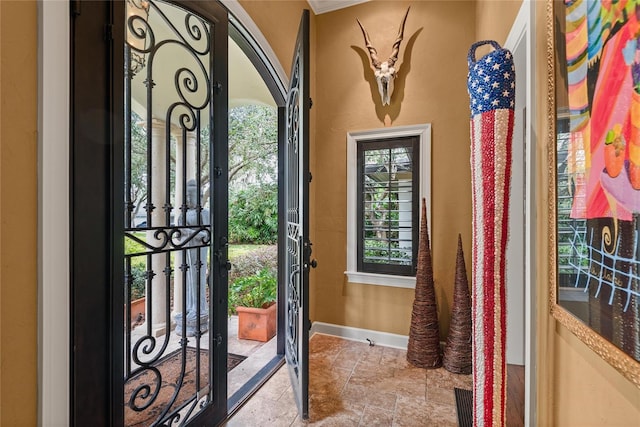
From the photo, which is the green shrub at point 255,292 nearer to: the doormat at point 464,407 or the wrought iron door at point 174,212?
the wrought iron door at point 174,212

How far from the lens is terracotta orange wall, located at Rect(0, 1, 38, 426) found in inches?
32.9

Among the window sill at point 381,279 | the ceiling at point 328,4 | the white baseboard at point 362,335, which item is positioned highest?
the ceiling at point 328,4

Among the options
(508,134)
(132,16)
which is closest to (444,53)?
(508,134)

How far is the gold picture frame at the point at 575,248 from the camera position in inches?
24.9

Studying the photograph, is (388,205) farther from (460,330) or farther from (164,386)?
(164,386)

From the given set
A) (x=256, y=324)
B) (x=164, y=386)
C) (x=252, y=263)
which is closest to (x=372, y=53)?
(x=256, y=324)

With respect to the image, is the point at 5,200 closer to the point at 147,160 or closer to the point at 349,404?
the point at 147,160

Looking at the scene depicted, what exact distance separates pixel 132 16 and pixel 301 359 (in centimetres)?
195

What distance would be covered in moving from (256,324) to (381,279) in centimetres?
132

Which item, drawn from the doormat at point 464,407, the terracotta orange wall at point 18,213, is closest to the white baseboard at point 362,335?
the doormat at point 464,407

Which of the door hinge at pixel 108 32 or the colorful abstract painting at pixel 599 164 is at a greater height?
Result: the door hinge at pixel 108 32

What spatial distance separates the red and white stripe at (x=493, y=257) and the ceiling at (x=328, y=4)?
250 cm

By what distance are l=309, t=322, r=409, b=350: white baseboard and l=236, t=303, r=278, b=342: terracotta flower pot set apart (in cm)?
47

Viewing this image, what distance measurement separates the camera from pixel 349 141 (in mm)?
2896
